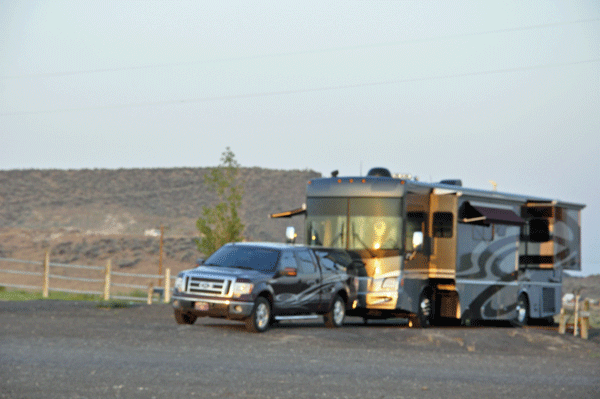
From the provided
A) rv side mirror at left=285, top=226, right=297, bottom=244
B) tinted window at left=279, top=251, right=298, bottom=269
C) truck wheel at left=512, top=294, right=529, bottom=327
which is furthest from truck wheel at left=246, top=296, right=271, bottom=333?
truck wheel at left=512, top=294, right=529, bottom=327

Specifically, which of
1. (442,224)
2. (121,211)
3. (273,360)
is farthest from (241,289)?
(121,211)

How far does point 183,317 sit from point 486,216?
761cm

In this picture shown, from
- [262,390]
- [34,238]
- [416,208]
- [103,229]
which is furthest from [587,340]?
[103,229]

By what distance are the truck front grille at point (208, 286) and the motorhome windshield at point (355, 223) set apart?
152 inches

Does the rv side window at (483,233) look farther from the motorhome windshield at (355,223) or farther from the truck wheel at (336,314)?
the truck wheel at (336,314)

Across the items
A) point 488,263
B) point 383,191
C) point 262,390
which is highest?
point 383,191

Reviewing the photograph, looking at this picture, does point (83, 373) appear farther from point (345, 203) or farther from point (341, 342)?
point (345, 203)

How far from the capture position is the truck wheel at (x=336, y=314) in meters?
21.0

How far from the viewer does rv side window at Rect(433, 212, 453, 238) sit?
22222 mm

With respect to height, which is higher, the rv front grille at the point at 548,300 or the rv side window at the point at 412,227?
the rv side window at the point at 412,227

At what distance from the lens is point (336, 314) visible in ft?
69.5

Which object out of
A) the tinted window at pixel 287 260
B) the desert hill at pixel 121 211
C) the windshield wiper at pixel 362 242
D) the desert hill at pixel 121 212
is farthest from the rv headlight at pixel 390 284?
the desert hill at pixel 121 211

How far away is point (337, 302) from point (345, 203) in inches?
91.0

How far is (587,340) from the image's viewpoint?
21.4 m
